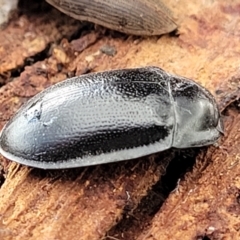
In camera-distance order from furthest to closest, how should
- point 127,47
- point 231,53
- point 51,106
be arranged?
point 127,47 < point 231,53 < point 51,106

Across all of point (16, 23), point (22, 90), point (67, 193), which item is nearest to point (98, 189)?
point (67, 193)

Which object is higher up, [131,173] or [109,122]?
[109,122]

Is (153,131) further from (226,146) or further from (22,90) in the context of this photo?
(22,90)
